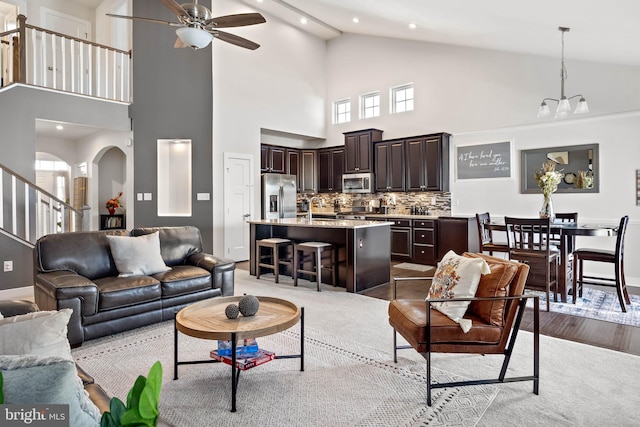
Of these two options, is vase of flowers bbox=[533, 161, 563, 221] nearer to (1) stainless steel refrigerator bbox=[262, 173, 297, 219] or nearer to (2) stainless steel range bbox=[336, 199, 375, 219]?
(2) stainless steel range bbox=[336, 199, 375, 219]

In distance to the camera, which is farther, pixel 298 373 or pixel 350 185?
pixel 350 185

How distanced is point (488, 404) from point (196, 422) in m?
1.69

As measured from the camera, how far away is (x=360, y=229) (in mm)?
5047

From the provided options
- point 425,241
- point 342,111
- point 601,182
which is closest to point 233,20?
point 425,241

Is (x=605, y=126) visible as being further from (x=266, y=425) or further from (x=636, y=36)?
(x=266, y=425)

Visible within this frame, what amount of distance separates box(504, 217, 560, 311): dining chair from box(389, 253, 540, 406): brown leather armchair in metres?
1.96

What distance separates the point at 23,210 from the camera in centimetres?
519

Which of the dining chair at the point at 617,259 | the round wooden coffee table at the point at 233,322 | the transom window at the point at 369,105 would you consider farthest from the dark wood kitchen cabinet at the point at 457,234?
the round wooden coffee table at the point at 233,322

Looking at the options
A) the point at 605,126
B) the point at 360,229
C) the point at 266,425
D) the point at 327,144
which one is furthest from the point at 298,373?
the point at 327,144

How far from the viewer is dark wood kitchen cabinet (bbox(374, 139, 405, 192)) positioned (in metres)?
7.57

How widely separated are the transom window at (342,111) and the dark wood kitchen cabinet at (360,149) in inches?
34.6

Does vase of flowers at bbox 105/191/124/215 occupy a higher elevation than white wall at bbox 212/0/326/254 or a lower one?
lower

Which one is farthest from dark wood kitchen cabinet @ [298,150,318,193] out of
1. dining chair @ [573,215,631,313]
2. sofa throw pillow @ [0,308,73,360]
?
sofa throw pillow @ [0,308,73,360]

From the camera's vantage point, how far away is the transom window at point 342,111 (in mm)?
9026
